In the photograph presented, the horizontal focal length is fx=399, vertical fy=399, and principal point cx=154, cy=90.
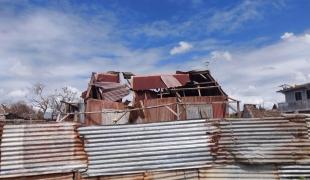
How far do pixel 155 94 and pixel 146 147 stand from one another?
908 centimetres

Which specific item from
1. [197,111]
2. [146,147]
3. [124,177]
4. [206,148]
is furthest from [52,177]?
[197,111]

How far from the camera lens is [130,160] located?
14359mm

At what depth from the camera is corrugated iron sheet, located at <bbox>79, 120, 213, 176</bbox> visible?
1418 centimetres

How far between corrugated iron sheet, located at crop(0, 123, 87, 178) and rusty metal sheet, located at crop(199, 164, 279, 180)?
4633mm

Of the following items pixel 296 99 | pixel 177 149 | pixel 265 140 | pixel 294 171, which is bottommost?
Result: pixel 294 171

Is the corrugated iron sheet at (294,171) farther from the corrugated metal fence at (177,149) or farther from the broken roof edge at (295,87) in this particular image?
the broken roof edge at (295,87)

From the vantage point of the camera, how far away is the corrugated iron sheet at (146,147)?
1418 centimetres

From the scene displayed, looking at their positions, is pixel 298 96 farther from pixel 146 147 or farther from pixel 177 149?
pixel 146 147

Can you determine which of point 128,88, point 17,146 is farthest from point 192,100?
point 17,146

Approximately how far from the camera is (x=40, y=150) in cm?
1334

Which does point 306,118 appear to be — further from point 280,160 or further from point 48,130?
point 48,130

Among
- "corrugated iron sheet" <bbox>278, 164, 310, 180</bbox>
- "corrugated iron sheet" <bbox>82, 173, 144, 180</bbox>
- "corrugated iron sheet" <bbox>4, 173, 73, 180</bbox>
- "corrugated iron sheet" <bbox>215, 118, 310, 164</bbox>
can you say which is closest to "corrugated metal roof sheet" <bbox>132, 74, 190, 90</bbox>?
"corrugated iron sheet" <bbox>215, 118, 310, 164</bbox>

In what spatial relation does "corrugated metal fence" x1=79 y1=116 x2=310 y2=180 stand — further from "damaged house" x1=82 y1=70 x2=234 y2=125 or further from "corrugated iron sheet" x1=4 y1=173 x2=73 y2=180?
"damaged house" x1=82 y1=70 x2=234 y2=125

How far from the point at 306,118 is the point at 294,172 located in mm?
2006
